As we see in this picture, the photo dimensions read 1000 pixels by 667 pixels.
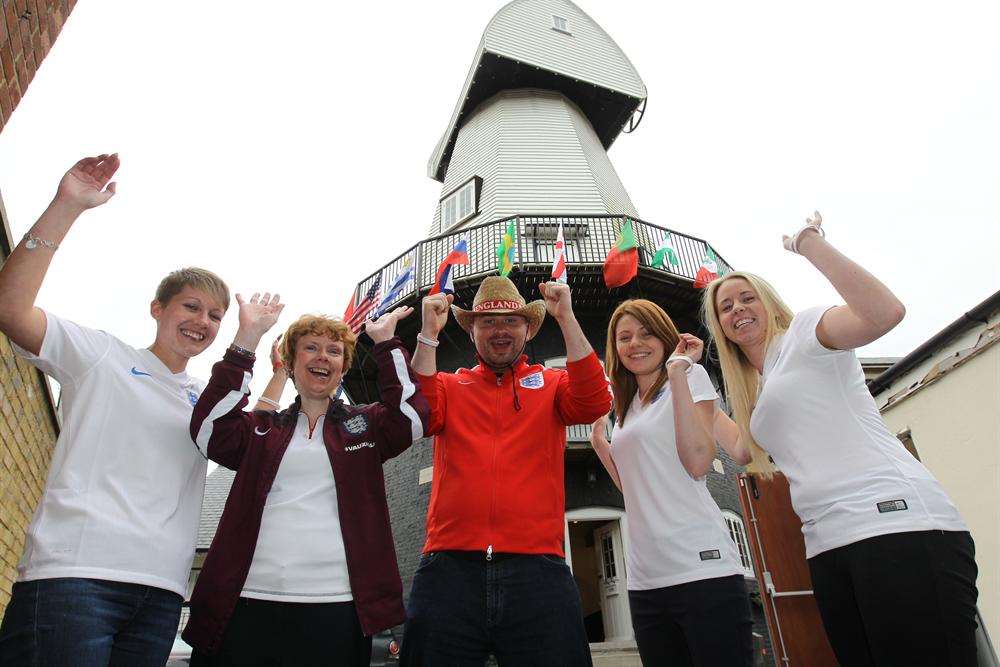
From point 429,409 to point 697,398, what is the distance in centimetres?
123

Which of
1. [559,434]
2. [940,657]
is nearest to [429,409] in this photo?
[559,434]

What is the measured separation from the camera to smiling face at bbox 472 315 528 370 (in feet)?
8.78

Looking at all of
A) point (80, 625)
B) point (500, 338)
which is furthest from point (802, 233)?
point (80, 625)

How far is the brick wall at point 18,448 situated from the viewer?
9.60ft

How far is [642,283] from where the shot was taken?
1087 centimetres

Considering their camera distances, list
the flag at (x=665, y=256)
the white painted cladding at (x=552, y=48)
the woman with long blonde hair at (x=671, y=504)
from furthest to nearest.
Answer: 1. the white painted cladding at (x=552, y=48)
2. the flag at (x=665, y=256)
3. the woman with long blonde hair at (x=671, y=504)

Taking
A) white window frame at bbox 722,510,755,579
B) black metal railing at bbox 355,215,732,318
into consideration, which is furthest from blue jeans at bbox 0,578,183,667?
white window frame at bbox 722,510,755,579

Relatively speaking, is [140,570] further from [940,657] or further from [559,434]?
[940,657]

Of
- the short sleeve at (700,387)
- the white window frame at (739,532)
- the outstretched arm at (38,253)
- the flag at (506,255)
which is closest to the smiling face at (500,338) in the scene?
the short sleeve at (700,387)

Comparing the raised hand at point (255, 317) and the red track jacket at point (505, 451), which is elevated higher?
the raised hand at point (255, 317)

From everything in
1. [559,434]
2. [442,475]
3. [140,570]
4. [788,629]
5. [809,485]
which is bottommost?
[788,629]

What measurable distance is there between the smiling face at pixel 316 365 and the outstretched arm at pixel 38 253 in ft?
2.93

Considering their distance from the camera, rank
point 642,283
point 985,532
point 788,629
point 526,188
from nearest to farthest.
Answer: point 788,629, point 985,532, point 642,283, point 526,188

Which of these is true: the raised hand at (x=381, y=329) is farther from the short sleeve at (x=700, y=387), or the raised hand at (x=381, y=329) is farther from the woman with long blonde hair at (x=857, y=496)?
the woman with long blonde hair at (x=857, y=496)
